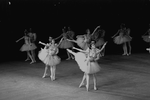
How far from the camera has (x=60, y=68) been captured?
10781 mm

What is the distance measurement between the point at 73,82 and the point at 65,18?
9.02m

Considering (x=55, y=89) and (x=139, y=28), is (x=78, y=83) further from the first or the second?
(x=139, y=28)

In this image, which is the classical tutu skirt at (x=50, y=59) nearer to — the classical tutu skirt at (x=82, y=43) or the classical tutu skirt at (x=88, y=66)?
the classical tutu skirt at (x=88, y=66)

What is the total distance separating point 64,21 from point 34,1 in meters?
2.32

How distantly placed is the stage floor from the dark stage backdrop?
9.50 feet

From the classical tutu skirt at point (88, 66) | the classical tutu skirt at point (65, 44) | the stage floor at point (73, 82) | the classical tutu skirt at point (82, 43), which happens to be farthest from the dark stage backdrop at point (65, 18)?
the classical tutu skirt at point (88, 66)

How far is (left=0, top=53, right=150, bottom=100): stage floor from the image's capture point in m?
7.17

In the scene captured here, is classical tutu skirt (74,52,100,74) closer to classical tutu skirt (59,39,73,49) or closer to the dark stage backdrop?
classical tutu skirt (59,39,73,49)

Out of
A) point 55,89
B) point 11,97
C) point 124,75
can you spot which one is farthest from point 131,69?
point 11,97

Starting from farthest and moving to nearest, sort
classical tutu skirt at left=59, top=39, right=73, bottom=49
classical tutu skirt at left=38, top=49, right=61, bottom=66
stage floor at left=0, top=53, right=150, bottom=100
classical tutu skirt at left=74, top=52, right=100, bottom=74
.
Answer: classical tutu skirt at left=59, top=39, right=73, bottom=49 → classical tutu skirt at left=38, top=49, right=61, bottom=66 → classical tutu skirt at left=74, top=52, right=100, bottom=74 → stage floor at left=0, top=53, right=150, bottom=100

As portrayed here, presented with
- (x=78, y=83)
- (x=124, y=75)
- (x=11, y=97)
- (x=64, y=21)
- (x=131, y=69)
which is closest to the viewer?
(x=11, y=97)

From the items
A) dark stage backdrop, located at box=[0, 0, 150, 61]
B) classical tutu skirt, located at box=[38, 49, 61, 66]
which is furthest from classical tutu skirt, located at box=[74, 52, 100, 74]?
dark stage backdrop, located at box=[0, 0, 150, 61]

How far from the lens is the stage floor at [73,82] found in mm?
7168

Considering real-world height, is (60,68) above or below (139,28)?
below
